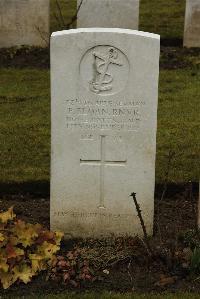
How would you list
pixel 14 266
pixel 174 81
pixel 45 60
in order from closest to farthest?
pixel 14 266
pixel 174 81
pixel 45 60

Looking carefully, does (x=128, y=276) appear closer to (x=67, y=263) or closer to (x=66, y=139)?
(x=67, y=263)

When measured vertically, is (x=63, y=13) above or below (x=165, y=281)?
above

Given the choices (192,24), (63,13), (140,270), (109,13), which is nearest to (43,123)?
(140,270)

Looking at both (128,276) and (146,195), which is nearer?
(128,276)

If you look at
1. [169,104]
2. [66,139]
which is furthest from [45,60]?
[66,139]

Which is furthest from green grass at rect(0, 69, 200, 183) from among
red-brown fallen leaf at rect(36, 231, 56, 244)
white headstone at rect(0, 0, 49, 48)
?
red-brown fallen leaf at rect(36, 231, 56, 244)

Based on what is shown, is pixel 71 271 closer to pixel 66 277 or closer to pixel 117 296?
pixel 66 277

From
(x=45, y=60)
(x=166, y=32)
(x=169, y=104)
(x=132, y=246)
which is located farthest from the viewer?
(x=166, y=32)

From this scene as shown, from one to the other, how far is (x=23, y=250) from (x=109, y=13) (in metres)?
7.28

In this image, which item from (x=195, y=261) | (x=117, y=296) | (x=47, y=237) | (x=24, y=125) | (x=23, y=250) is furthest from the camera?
(x=24, y=125)

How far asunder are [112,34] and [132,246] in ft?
4.93

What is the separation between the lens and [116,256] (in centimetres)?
529

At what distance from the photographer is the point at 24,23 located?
38.5 ft

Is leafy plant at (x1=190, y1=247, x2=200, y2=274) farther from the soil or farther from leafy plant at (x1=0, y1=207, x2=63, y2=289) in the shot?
leafy plant at (x1=0, y1=207, x2=63, y2=289)
